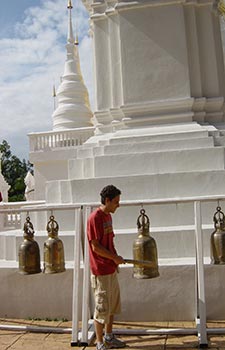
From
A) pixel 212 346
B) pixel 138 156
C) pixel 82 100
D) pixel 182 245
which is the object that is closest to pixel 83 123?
pixel 82 100

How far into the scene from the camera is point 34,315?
203 inches

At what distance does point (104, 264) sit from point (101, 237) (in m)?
0.25

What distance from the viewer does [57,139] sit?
52.7 ft

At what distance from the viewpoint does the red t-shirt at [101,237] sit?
13.0 ft

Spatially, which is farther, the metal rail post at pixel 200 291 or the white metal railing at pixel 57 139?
the white metal railing at pixel 57 139

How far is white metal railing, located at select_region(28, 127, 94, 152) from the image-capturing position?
15922mm

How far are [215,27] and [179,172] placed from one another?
2855 millimetres

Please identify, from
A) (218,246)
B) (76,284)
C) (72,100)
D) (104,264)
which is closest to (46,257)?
(76,284)

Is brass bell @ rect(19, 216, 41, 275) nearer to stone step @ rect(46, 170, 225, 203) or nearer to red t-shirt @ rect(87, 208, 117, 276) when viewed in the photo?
red t-shirt @ rect(87, 208, 117, 276)

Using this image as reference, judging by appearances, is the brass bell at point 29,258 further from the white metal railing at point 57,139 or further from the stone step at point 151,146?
the white metal railing at point 57,139

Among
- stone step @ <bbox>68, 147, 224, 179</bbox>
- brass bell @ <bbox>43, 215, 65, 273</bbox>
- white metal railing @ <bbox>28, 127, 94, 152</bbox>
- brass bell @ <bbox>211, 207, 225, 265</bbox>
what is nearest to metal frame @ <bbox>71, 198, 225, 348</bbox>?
brass bell @ <bbox>211, 207, 225, 265</bbox>

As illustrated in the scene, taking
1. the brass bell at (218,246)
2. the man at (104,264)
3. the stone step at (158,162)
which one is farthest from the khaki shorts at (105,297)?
the stone step at (158,162)

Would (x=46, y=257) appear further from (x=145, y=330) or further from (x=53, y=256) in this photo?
(x=145, y=330)

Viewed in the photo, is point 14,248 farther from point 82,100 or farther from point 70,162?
point 82,100
